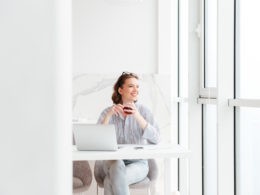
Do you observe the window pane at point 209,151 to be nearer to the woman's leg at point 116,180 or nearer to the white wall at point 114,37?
the woman's leg at point 116,180

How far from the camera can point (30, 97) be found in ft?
0.36

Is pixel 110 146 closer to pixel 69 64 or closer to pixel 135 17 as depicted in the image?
pixel 135 17

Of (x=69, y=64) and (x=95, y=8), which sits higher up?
(x=95, y=8)

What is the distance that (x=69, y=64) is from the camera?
0.12 metres

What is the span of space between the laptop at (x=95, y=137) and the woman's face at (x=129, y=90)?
40.3 inches

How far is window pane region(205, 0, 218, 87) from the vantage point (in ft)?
10.9

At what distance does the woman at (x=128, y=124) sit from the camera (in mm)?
3293

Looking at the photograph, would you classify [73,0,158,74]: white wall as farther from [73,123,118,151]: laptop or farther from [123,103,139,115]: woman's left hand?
[73,123,118,151]: laptop

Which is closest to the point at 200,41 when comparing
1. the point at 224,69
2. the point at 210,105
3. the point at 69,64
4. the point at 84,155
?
the point at 210,105

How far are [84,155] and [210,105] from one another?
1.28 m

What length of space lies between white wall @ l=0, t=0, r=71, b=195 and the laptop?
2.77m

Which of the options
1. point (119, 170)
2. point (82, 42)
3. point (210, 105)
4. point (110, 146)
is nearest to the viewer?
point (110, 146)
